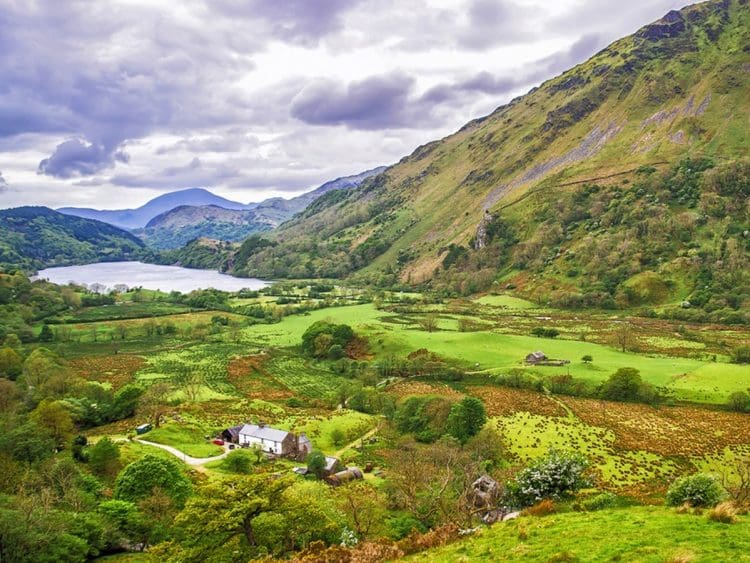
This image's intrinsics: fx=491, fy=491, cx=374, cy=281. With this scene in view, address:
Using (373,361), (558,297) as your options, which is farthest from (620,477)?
(558,297)

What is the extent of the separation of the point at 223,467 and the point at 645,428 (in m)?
47.0

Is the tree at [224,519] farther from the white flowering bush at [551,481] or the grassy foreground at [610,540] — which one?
the white flowering bush at [551,481]

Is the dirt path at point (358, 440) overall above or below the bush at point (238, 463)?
below

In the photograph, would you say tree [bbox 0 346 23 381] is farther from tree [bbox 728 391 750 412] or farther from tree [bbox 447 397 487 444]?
tree [bbox 728 391 750 412]

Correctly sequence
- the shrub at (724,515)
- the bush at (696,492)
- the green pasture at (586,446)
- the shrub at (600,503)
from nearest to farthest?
the shrub at (724,515) < the bush at (696,492) < the shrub at (600,503) < the green pasture at (586,446)

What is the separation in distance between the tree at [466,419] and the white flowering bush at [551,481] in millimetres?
23610

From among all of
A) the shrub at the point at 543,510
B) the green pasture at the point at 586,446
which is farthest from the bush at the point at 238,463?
the shrub at the point at 543,510

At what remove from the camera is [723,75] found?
199 metres

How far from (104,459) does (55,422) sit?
24.9 feet

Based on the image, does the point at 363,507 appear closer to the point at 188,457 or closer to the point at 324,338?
the point at 188,457

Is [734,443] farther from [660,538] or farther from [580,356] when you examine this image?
[660,538]

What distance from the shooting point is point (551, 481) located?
1156 inches

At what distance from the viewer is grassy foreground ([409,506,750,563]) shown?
15.8 metres

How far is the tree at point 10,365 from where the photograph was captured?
244 feet
